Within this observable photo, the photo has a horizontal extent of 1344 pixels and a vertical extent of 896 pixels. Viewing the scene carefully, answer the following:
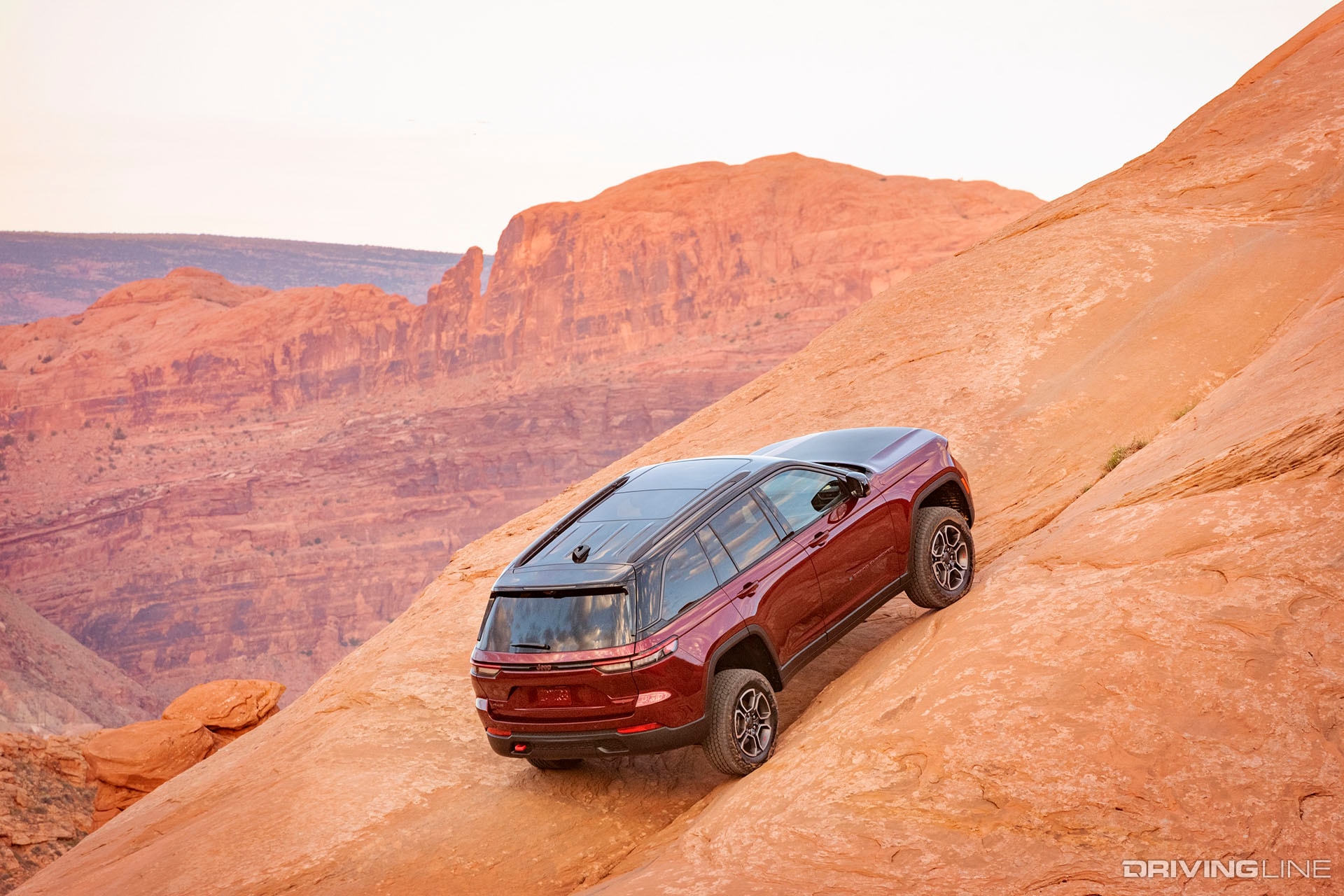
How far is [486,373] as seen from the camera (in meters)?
87.1

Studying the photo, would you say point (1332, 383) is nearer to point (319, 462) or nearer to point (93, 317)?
point (319, 462)

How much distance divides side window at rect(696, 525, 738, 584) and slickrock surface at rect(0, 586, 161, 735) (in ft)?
110

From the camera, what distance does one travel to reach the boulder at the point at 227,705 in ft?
53.5

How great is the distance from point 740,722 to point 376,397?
3356 inches

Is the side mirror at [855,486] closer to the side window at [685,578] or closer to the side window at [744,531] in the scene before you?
the side window at [744,531]

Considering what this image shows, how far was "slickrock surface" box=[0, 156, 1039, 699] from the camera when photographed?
233 feet

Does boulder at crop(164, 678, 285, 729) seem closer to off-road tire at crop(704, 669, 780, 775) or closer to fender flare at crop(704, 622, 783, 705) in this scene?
off-road tire at crop(704, 669, 780, 775)

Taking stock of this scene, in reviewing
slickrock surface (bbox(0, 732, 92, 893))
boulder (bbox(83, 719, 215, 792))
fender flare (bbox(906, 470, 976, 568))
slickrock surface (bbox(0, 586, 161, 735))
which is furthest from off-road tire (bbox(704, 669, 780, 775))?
slickrock surface (bbox(0, 586, 161, 735))

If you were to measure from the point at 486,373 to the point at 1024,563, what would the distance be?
8221 centimetres

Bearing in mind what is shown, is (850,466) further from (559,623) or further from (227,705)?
(227,705)

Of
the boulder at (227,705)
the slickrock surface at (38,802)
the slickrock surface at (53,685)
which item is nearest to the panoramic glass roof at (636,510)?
the boulder at (227,705)

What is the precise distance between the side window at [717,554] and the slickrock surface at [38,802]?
1313 centimetres

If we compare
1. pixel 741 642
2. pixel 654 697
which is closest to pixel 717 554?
pixel 741 642

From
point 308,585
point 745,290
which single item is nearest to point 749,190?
point 745,290
